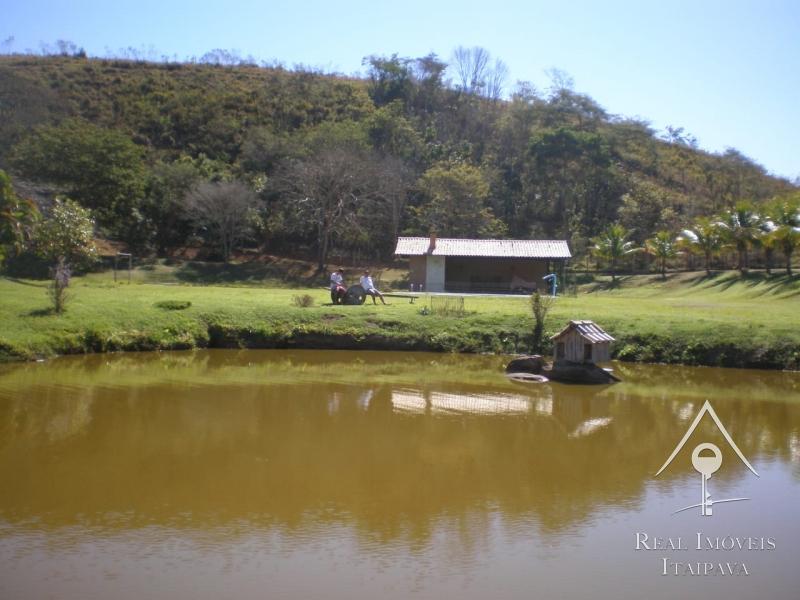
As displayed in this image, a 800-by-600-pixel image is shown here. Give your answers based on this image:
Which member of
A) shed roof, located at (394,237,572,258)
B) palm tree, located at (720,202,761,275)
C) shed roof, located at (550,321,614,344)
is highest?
palm tree, located at (720,202,761,275)

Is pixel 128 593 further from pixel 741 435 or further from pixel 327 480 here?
pixel 741 435

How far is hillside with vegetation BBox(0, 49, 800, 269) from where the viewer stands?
43875 mm

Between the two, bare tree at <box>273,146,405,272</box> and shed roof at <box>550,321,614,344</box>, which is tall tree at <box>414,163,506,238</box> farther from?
shed roof at <box>550,321,614,344</box>

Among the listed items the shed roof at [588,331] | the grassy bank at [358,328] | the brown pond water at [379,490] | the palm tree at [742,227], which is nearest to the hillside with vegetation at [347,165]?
the palm tree at [742,227]

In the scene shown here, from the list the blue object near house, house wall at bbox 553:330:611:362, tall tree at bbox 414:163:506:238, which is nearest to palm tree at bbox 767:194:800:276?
the blue object near house

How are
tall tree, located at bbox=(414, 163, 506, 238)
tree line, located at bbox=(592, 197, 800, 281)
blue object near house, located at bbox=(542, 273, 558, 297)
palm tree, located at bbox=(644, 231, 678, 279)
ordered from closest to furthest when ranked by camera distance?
1. blue object near house, located at bbox=(542, 273, 558, 297)
2. tree line, located at bbox=(592, 197, 800, 281)
3. palm tree, located at bbox=(644, 231, 678, 279)
4. tall tree, located at bbox=(414, 163, 506, 238)

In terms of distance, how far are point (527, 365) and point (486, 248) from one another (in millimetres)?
21466

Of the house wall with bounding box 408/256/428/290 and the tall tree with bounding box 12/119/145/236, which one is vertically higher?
the tall tree with bounding box 12/119/145/236

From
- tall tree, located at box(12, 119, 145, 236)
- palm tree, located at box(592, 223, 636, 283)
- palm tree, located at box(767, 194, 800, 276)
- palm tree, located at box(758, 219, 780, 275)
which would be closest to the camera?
palm tree, located at box(767, 194, 800, 276)

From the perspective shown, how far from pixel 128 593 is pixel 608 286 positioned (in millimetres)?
38551

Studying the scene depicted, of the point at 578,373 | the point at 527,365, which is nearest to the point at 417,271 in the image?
the point at 527,365

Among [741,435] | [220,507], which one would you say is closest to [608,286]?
[741,435]

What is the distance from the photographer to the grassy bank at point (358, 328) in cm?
1964

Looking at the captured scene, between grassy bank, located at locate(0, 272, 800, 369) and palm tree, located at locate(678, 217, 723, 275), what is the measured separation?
53.7ft
